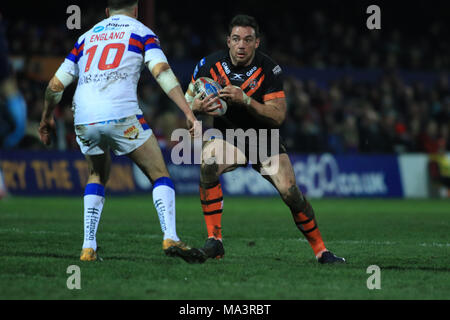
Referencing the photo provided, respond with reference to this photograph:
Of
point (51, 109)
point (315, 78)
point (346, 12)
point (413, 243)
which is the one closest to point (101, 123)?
point (51, 109)

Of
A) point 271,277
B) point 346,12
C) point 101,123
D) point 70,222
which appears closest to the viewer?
point 271,277

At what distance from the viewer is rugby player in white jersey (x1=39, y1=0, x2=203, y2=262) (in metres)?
6.71

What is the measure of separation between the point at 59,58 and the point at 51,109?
14605mm

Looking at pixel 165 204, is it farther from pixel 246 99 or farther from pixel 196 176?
pixel 196 176

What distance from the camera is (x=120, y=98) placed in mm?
6758

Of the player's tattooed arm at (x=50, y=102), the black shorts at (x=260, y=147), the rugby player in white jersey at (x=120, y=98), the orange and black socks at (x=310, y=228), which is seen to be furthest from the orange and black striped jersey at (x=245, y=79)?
the player's tattooed arm at (x=50, y=102)

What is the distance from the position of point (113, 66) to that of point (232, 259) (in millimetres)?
2153

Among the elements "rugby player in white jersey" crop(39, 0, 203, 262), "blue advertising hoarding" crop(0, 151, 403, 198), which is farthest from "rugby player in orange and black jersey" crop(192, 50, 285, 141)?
"blue advertising hoarding" crop(0, 151, 403, 198)

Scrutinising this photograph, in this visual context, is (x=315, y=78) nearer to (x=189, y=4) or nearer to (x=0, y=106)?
(x=189, y=4)

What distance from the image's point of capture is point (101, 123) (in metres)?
6.71

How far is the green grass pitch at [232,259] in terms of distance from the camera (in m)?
5.48

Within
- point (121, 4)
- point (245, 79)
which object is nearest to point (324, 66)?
point (245, 79)

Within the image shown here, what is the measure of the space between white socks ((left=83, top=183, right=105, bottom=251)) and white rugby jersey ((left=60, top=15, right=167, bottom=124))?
66 centimetres

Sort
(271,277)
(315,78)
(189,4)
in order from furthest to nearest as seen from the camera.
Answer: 1. (189,4)
2. (315,78)
3. (271,277)
